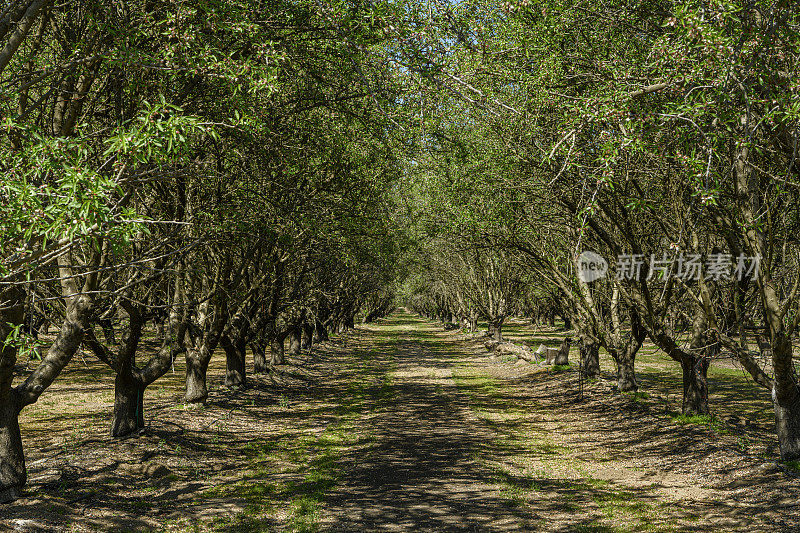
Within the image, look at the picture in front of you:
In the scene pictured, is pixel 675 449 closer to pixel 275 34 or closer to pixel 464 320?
pixel 275 34

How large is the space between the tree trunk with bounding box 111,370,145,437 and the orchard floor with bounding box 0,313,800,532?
371 mm

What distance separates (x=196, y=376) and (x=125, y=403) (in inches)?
200

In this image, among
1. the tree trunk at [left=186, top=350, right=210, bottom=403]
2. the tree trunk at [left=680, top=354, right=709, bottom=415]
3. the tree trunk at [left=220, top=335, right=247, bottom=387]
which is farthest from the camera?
the tree trunk at [left=220, top=335, right=247, bottom=387]

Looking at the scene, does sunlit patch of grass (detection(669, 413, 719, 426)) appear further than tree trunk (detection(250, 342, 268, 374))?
No

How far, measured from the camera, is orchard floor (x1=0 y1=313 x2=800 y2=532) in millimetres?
9922

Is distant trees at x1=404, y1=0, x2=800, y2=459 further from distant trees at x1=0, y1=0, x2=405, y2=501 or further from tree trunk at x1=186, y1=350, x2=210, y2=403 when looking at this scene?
tree trunk at x1=186, y1=350, x2=210, y2=403

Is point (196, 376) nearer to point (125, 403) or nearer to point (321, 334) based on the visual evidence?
point (125, 403)

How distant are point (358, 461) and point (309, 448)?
200cm

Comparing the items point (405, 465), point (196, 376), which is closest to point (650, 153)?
point (405, 465)

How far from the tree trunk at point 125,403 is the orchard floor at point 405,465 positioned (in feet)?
1.22

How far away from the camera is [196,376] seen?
19.0 m

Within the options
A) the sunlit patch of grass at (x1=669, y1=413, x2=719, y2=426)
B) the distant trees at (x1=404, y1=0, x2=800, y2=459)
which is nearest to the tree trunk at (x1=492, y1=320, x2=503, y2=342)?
the distant trees at (x1=404, y1=0, x2=800, y2=459)

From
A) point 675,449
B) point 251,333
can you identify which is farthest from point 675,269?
point 251,333

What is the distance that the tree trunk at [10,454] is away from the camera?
986 centimetres
